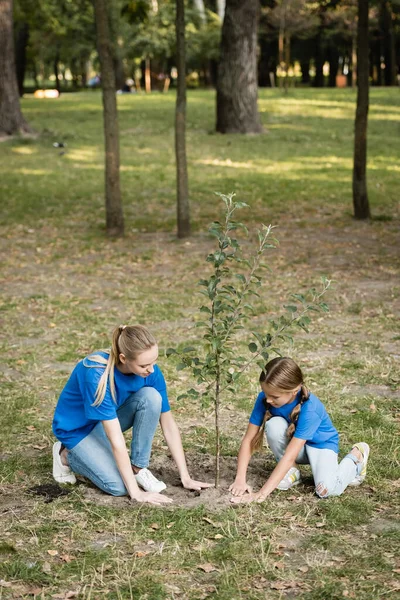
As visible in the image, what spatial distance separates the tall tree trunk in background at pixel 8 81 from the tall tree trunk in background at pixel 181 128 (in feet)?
28.4

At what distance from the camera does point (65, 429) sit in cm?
470

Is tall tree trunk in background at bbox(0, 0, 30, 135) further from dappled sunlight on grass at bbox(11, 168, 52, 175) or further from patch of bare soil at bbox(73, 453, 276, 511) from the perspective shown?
patch of bare soil at bbox(73, 453, 276, 511)

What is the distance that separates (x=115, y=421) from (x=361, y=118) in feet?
28.5

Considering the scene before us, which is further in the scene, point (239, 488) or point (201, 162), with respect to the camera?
point (201, 162)

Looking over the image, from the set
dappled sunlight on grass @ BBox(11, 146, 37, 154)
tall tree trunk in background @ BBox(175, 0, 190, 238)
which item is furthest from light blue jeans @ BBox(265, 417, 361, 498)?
dappled sunlight on grass @ BBox(11, 146, 37, 154)

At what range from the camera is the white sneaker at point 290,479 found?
4.70 meters

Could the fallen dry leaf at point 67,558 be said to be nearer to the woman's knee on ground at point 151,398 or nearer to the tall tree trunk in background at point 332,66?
the woman's knee on ground at point 151,398

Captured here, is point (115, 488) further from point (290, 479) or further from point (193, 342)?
point (193, 342)

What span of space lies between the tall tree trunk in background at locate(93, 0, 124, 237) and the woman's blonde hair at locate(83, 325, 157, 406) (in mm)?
7217

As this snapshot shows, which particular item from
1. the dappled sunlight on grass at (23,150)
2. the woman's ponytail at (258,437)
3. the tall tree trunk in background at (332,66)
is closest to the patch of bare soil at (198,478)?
the woman's ponytail at (258,437)

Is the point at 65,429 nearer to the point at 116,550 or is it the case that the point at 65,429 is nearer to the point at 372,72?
the point at 116,550

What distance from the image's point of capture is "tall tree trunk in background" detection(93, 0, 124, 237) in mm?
10867

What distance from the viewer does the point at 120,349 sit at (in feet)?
14.4

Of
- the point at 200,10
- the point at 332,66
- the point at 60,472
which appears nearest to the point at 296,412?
the point at 60,472
